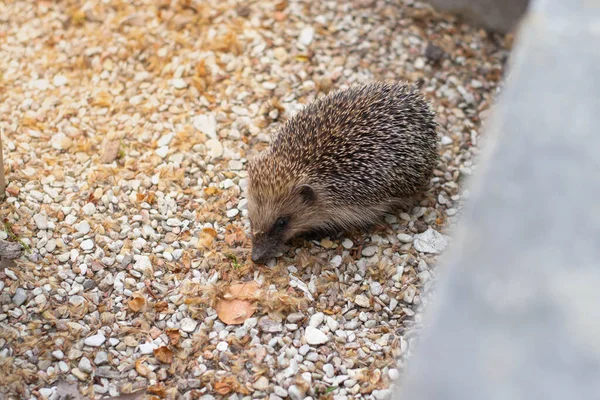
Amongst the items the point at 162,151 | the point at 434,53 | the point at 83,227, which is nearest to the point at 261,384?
the point at 83,227

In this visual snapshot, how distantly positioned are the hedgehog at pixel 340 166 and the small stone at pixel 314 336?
2.06ft

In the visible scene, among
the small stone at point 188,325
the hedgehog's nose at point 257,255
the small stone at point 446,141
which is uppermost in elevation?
the small stone at point 446,141

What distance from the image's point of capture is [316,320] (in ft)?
13.3

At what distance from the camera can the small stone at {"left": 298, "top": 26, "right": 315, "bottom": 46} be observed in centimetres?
589

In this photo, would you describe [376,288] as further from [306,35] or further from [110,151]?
[306,35]

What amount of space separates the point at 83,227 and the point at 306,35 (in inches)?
107

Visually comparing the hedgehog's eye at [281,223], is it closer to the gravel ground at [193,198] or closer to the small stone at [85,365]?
the gravel ground at [193,198]

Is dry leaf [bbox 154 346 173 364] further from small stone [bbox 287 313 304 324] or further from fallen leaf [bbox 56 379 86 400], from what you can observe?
small stone [bbox 287 313 304 324]

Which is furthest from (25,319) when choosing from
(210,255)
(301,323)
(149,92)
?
(149,92)

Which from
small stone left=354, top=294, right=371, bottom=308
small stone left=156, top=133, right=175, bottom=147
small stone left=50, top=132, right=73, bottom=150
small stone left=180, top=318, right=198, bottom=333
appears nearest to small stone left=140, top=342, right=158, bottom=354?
small stone left=180, top=318, right=198, bottom=333

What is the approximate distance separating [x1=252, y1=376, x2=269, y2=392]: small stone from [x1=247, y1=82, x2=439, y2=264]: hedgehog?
2.87 feet

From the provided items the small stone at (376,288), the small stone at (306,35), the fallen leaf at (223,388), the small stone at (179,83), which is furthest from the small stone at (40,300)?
the small stone at (306,35)

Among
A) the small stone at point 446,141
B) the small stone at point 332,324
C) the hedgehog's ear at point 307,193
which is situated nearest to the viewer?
the small stone at point 332,324

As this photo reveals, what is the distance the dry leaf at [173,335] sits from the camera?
3.92 m
